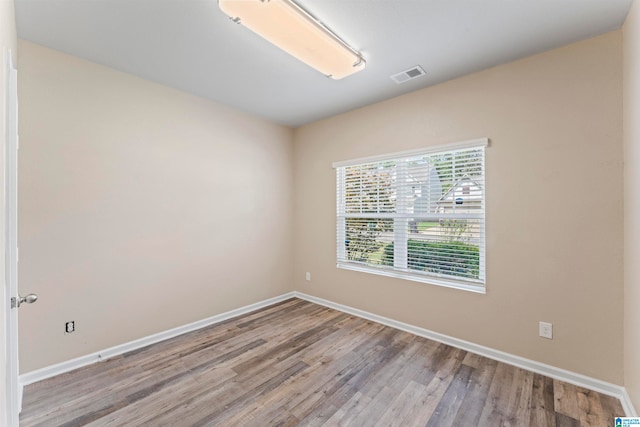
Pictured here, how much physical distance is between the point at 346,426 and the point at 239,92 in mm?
3114

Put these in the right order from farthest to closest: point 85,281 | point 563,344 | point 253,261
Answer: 1. point 253,261
2. point 85,281
3. point 563,344

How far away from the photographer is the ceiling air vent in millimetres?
2535

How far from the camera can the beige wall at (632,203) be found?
5.56ft

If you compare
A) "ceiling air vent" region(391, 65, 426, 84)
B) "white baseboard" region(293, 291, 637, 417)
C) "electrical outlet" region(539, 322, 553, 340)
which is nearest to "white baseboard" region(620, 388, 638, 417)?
"white baseboard" region(293, 291, 637, 417)

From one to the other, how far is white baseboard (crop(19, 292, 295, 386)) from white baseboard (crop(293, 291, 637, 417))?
1.61m

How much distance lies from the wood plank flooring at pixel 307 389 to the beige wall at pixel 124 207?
43 centimetres

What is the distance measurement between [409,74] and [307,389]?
9.30 ft

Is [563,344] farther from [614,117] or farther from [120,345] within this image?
[120,345]

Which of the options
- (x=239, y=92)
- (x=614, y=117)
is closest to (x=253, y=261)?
(x=239, y=92)

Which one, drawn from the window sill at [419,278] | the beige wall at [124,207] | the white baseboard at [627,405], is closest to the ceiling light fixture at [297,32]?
the beige wall at [124,207]

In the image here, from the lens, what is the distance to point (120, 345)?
2584mm

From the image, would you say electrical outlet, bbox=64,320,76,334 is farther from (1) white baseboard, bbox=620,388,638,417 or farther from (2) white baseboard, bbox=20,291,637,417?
(1) white baseboard, bbox=620,388,638,417

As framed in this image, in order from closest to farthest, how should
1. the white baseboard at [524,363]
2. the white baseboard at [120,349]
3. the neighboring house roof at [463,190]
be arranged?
the white baseboard at [524,363] < the white baseboard at [120,349] < the neighboring house roof at [463,190]

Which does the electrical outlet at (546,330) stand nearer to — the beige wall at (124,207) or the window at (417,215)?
the window at (417,215)
